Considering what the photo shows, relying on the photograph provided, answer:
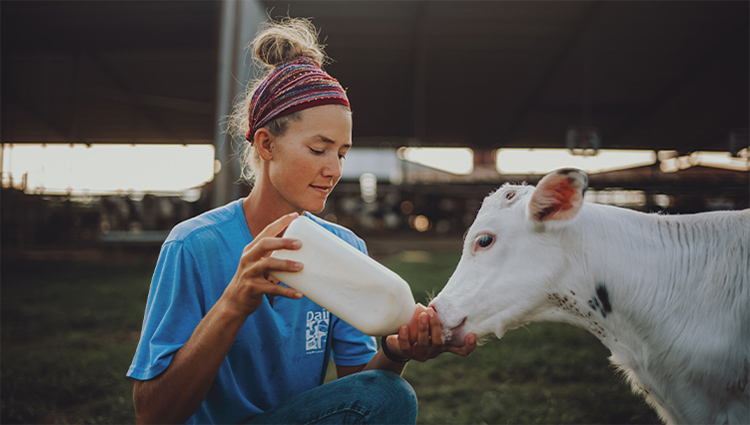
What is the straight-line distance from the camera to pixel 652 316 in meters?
1.67

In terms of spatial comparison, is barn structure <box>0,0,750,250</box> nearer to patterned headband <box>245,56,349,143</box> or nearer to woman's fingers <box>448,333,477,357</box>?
patterned headband <box>245,56,349,143</box>

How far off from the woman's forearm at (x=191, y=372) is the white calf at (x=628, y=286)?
826 millimetres

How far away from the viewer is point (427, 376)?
3857mm

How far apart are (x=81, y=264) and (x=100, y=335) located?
23.4ft

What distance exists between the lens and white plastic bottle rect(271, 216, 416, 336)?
1.49m

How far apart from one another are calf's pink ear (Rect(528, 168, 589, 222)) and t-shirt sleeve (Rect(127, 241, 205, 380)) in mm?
1282

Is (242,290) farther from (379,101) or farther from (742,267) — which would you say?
(379,101)

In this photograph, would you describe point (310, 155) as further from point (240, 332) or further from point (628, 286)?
point (628, 286)

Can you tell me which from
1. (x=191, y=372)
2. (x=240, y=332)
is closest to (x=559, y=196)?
(x=240, y=332)

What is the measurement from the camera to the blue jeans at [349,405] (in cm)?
161

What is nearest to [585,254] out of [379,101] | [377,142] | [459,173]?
[379,101]

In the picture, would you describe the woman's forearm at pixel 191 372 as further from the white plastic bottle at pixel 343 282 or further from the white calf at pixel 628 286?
the white calf at pixel 628 286

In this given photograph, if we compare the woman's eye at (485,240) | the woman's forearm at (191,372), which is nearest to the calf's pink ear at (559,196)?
the woman's eye at (485,240)

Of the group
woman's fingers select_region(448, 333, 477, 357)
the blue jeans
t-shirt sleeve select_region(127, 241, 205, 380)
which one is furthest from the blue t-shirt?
woman's fingers select_region(448, 333, 477, 357)
